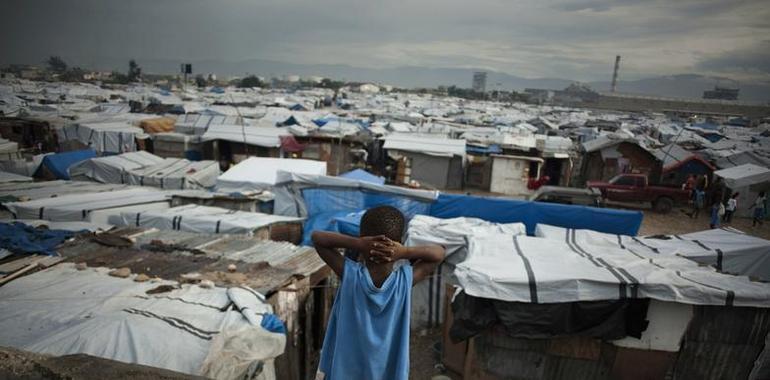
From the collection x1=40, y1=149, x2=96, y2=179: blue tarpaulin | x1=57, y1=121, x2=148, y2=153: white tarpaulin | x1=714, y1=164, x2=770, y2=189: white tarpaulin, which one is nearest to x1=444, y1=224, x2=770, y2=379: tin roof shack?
x1=714, y1=164, x2=770, y2=189: white tarpaulin

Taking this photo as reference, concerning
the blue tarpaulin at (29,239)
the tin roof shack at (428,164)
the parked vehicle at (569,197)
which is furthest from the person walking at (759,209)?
the blue tarpaulin at (29,239)

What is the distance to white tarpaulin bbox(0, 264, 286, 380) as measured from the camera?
3.27m

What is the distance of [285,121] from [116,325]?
25398mm

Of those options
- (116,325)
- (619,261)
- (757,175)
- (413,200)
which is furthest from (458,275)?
(757,175)

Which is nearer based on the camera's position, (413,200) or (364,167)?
(413,200)

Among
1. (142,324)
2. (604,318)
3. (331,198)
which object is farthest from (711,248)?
(142,324)

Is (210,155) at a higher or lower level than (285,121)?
lower

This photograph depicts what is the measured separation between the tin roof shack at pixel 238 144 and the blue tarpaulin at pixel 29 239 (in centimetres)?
1404

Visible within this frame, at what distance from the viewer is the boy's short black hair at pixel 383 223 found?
1970 millimetres

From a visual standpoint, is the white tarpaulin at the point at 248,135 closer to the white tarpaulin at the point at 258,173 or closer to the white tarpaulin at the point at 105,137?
the white tarpaulin at the point at 105,137

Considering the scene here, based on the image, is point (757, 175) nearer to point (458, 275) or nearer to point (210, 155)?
point (458, 275)

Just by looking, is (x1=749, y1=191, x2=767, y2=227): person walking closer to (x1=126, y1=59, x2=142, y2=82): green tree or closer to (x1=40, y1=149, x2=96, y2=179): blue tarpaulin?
(x1=40, y1=149, x2=96, y2=179): blue tarpaulin

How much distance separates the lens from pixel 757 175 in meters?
15.8

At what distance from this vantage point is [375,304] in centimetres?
198
